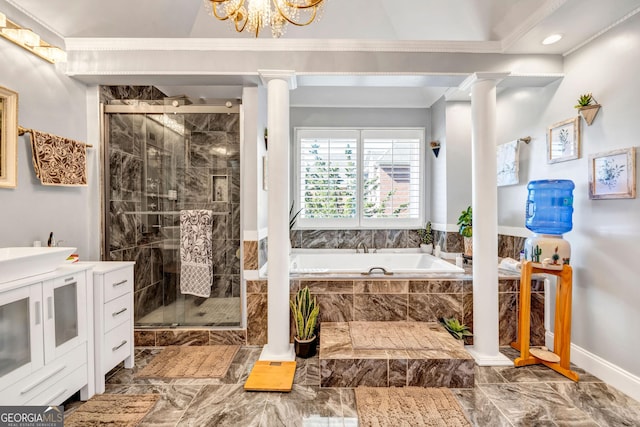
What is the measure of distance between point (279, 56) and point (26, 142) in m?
1.98

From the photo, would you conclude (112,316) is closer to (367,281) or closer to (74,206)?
(74,206)

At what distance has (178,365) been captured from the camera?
100 inches

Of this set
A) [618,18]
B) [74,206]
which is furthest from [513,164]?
[74,206]

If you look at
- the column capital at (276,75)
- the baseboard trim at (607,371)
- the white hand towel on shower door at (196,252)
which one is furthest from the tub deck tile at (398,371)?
Result: the column capital at (276,75)

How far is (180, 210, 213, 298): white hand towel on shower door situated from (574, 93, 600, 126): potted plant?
3.24 meters

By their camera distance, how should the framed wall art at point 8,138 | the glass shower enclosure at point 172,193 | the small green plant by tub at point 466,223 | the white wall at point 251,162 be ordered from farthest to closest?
the small green plant by tub at point 466,223 < the glass shower enclosure at point 172,193 < the white wall at point 251,162 < the framed wall art at point 8,138

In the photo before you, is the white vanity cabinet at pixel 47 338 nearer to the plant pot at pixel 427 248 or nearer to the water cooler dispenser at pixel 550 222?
the water cooler dispenser at pixel 550 222

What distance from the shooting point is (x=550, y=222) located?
8.43 ft

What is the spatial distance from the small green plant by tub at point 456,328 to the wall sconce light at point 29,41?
3.82 metres

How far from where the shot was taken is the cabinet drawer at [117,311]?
2.24 metres

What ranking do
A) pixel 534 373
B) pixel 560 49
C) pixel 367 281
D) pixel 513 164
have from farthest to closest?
pixel 513 164 < pixel 367 281 < pixel 560 49 < pixel 534 373

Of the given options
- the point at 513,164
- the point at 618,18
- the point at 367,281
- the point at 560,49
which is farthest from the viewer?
the point at 513,164

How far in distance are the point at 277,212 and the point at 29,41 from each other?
2.10 metres

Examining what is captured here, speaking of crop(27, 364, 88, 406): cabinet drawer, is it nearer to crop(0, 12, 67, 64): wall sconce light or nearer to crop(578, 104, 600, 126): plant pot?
crop(0, 12, 67, 64): wall sconce light
